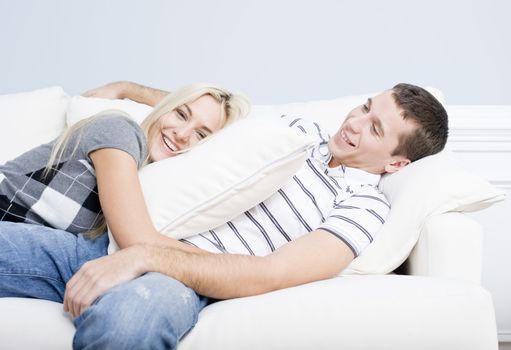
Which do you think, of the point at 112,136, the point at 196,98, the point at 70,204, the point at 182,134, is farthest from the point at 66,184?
the point at 196,98

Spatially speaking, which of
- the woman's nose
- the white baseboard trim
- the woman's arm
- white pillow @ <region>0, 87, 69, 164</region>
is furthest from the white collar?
the white baseboard trim

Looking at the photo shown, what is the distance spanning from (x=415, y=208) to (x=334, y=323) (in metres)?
0.43

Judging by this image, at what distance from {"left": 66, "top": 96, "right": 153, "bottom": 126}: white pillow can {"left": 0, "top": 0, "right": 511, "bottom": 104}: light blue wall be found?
1.18ft

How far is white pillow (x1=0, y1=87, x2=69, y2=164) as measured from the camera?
193 centimetres

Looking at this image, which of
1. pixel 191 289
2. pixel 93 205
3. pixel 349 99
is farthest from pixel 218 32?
pixel 191 289

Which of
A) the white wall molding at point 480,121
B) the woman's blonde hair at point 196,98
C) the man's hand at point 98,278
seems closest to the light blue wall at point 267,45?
the white wall molding at point 480,121

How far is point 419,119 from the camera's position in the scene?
5.70 ft

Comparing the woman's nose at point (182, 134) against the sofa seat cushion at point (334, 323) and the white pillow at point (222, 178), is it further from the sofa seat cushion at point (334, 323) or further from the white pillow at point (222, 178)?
the sofa seat cushion at point (334, 323)

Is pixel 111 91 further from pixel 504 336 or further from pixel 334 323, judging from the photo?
pixel 504 336

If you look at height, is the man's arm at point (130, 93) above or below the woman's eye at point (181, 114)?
below

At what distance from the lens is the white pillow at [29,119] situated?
1932mm

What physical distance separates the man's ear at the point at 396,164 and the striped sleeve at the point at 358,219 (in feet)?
0.54

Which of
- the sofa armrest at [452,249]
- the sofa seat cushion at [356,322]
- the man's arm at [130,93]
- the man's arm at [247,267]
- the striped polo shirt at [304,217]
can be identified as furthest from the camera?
the man's arm at [130,93]

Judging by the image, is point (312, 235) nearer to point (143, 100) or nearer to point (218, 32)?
point (143, 100)
